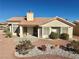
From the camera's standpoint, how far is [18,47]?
18.8 meters

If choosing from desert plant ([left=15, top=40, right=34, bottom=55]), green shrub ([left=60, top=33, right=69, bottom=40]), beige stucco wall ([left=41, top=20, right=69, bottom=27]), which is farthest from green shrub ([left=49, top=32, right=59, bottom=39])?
desert plant ([left=15, top=40, right=34, bottom=55])

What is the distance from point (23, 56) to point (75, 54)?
6.11 metres

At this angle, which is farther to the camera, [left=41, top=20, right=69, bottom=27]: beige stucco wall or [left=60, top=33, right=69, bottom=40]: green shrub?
[left=41, top=20, right=69, bottom=27]: beige stucco wall

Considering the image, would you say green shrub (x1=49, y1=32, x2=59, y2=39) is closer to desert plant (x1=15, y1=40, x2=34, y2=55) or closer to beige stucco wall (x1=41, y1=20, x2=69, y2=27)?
beige stucco wall (x1=41, y1=20, x2=69, y2=27)

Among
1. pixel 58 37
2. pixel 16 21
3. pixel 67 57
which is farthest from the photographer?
pixel 16 21

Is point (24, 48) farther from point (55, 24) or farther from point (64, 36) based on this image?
point (55, 24)

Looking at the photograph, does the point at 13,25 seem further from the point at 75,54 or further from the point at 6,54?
the point at 75,54

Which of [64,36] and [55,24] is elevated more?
[55,24]

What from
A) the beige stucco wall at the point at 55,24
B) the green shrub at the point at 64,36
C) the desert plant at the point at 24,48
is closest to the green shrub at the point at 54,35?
the green shrub at the point at 64,36

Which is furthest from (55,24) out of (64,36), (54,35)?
(64,36)

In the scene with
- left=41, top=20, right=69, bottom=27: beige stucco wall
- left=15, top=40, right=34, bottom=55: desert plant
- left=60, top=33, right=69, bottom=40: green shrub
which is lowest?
left=15, top=40, right=34, bottom=55: desert plant

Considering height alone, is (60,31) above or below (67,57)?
above

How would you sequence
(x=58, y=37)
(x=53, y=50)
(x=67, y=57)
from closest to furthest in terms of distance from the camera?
(x=67, y=57) < (x=53, y=50) < (x=58, y=37)

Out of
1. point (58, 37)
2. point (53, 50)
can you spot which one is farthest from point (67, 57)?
point (58, 37)
